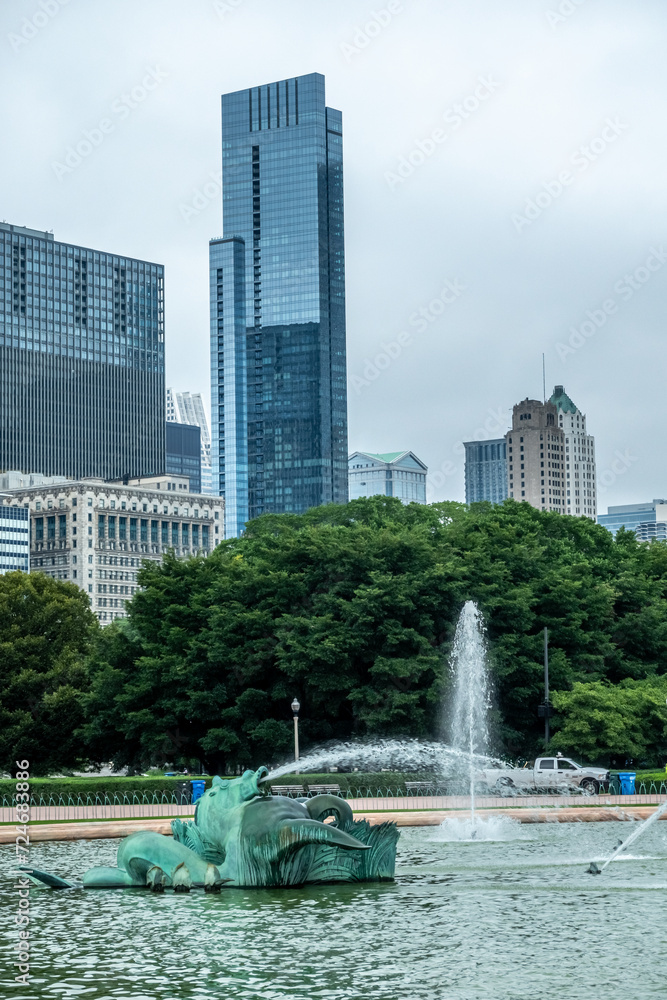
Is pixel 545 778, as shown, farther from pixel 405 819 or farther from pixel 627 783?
pixel 405 819

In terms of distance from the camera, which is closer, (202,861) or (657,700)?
(202,861)

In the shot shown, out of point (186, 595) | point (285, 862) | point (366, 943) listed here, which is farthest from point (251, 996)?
point (186, 595)

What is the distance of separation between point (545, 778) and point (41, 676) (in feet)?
89.2

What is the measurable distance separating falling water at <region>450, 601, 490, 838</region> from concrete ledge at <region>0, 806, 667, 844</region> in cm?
1159

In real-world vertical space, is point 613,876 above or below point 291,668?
below

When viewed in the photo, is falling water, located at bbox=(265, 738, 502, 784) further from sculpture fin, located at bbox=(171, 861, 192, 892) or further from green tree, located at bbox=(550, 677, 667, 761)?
sculpture fin, located at bbox=(171, 861, 192, 892)

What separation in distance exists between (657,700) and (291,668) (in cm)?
1415

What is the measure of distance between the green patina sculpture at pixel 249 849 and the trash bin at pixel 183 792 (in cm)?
1922

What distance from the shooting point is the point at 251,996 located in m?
19.6

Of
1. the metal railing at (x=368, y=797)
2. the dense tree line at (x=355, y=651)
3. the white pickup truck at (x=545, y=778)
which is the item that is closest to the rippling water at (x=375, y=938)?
the metal railing at (x=368, y=797)

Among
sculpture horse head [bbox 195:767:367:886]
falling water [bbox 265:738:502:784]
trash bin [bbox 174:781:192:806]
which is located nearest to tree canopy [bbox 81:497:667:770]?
falling water [bbox 265:738:502:784]

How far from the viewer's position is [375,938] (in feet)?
78.0

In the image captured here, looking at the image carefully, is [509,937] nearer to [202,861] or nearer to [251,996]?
[251,996]

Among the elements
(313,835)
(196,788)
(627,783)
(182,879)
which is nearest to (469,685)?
(627,783)
